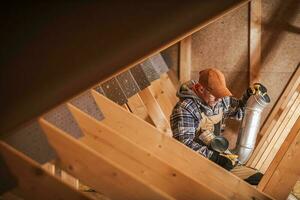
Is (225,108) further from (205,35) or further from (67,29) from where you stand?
(67,29)

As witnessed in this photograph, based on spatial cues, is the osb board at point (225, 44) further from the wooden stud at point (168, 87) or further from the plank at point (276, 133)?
the plank at point (276, 133)

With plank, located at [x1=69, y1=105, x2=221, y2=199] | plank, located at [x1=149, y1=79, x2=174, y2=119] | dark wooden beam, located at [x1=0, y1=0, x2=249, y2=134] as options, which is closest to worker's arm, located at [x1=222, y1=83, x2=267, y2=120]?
plank, located at [x1=149, y1=79, x2=174, y2=119]

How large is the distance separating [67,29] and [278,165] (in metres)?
1.44

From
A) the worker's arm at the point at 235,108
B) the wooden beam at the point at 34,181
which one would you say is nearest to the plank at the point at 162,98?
the worker's arm at the point at 235,108

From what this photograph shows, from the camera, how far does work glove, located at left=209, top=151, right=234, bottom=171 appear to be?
2.73 metres

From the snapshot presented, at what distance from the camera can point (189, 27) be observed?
76 centimetres

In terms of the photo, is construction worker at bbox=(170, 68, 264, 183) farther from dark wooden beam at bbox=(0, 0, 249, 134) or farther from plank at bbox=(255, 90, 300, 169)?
dark wooden beam at bbox=(0, 0, 249, 134)

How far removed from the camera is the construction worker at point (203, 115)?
276cm

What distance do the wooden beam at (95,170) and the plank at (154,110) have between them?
231 cm

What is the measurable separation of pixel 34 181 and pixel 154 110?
253 cm

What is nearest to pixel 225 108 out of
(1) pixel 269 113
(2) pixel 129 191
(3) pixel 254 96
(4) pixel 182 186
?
(3) pixel 254 96

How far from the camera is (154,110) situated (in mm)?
3867

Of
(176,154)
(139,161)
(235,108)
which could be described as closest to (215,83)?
(235,108)

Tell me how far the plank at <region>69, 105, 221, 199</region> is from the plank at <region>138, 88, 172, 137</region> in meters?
1.98
